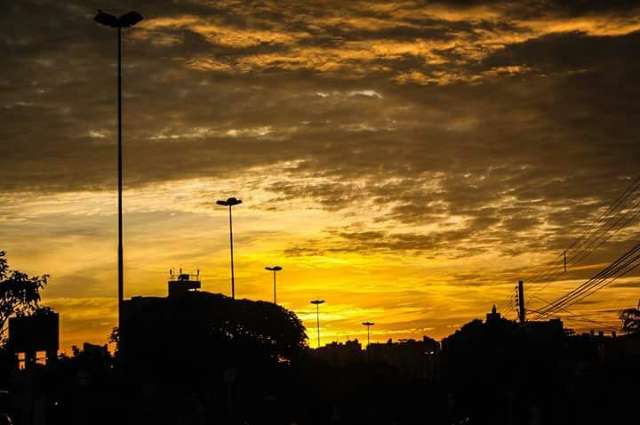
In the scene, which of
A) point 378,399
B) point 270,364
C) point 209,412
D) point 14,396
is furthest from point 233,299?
point 14,396

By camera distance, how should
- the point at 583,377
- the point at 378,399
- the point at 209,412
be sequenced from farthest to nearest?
the point at 378,399 < the point at 209,412 < the point at 583,377

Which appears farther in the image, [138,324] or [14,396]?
[138,324]

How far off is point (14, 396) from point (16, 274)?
16002mm

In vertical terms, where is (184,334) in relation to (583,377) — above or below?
above

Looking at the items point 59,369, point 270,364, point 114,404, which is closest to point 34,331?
point 114,404

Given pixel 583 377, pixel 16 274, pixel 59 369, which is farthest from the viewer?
pixel 59 369

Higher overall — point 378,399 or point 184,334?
point 184,334

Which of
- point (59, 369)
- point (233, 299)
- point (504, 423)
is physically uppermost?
point (233, 299)

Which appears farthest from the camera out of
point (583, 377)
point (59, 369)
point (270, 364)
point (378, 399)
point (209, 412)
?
point (270, 364)

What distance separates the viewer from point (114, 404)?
136 feet

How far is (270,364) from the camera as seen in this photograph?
88.1 meters

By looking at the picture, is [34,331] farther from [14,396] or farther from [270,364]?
[270,364]

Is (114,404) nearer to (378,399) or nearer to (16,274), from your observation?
(16,274)

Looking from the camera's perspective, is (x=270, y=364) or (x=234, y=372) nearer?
(x=234, y=372)
